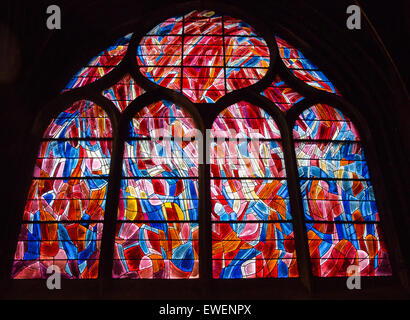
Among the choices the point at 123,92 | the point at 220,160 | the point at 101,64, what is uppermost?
the point at 101,64

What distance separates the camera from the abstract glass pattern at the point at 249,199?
5133mm

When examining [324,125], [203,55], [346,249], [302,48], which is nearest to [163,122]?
[203,55]

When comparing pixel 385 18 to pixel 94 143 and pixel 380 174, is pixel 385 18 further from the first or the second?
pixel 94 143

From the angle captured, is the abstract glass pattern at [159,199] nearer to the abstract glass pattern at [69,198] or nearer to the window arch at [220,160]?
the window arch at [220,160]

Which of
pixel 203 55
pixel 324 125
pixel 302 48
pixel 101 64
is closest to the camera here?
pixel 324 125

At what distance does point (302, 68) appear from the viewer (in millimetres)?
6766

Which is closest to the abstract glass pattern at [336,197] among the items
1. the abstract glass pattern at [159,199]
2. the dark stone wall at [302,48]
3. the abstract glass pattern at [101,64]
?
the dark stone wall at [302,48]

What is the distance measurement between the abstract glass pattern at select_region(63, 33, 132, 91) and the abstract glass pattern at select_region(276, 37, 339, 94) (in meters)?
2.13

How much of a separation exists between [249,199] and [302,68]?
2.21 metres

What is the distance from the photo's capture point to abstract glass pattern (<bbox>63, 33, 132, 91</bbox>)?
6508 mm

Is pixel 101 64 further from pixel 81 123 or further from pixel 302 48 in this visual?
pixel 302 48

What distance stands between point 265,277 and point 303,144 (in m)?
1.71

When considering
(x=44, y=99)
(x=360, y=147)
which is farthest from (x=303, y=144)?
(x=44, y=99)

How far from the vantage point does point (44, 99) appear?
6.24 meters
